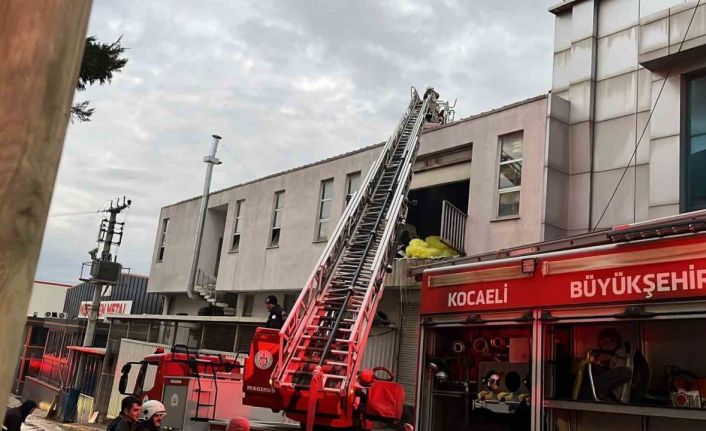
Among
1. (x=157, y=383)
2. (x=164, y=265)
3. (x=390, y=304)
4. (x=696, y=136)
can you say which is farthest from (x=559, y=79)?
(x=164, y=265)

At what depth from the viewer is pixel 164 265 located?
25.8 metres

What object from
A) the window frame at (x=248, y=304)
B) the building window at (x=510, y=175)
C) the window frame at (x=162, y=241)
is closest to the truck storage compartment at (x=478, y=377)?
the building window at (x=510, y=175)

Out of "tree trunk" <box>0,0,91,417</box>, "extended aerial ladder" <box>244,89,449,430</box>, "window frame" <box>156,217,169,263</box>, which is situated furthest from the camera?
"window frame" <box>156,217,169,263</box>

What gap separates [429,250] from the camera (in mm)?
13727

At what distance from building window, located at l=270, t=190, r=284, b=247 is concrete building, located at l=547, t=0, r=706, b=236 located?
9557 mm

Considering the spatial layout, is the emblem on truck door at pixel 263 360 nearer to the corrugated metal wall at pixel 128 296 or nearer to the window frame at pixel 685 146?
the window frame at pixel 685 146

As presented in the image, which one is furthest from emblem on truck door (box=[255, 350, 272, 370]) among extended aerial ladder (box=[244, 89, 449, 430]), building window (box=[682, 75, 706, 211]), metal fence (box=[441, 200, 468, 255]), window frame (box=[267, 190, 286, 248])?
window frame (box=[267, 190, 286, 248])

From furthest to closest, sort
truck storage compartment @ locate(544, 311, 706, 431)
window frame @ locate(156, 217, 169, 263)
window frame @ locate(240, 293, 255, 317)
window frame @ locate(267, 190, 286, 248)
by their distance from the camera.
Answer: window frame @ locate(156, 217, 169, 263)
window frame @ locate(240, 293, 255, 317)
window frame @ locate(267, 190, 286, 248)
truck storage compartment @ locate(544, 311, 706, 431)

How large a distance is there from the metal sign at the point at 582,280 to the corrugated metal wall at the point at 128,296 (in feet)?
86.7

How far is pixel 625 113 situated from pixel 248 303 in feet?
44.0

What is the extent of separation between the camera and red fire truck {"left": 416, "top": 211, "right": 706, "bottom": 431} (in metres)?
4.84

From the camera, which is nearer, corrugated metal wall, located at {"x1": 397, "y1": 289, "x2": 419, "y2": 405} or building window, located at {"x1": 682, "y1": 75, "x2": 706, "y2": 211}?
building window, located at {"x1": 682, "y1": 75, "x2": 706, "y2": 211}

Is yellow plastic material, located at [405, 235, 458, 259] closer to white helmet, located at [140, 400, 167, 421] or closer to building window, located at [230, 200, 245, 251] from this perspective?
white helmet, located at [140, 400, 167, 421]

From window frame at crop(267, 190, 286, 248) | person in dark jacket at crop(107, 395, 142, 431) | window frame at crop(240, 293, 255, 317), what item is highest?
window frame at crop(267, 190, 286, 248)
